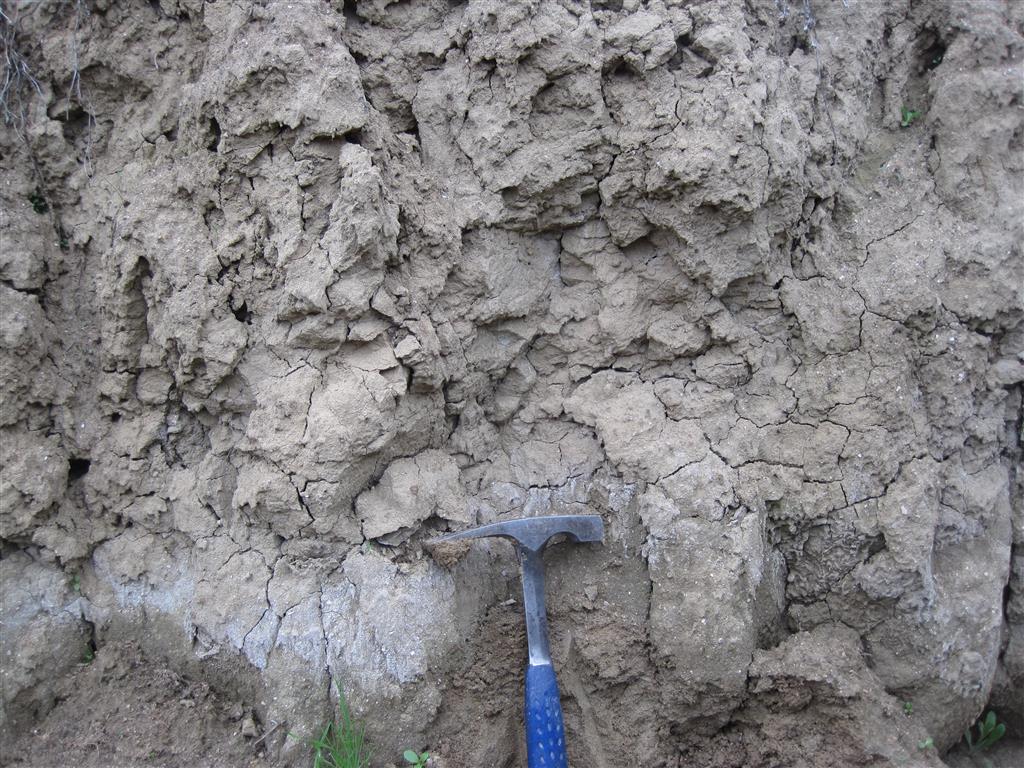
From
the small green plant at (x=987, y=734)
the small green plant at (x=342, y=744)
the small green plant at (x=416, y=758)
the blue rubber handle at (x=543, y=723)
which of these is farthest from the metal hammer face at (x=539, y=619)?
the small green plant at (x=987, y=734)

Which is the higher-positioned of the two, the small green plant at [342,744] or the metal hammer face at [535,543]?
the metal hammer face at [535,543]

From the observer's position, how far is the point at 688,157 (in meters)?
2.45

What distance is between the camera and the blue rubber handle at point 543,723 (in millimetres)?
2312

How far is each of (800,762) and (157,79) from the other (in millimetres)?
3259

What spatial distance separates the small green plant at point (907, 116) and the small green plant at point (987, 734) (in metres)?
2.22

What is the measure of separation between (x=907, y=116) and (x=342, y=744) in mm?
2992

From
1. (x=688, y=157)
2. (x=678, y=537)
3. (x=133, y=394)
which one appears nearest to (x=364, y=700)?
(x=678, y=537)

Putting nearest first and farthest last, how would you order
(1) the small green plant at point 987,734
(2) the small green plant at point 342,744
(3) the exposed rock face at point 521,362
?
(2) the small green plant at point 342,744
(3) the exposed rock face at point 521,362
(1) the small green plant at point 987,734

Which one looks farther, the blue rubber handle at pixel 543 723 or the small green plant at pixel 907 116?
the small green plant at pixel 907 116

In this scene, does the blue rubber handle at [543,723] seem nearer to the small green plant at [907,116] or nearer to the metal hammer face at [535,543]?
the metal hammer face at [535,543]

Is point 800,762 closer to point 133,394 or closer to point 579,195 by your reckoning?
point 579,195

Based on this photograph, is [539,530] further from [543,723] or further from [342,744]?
[342,744]

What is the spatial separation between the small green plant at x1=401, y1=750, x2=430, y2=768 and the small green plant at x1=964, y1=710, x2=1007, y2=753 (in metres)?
1.97

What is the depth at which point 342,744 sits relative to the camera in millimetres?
2324
